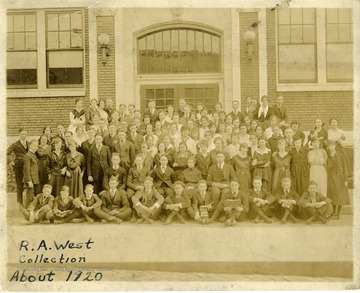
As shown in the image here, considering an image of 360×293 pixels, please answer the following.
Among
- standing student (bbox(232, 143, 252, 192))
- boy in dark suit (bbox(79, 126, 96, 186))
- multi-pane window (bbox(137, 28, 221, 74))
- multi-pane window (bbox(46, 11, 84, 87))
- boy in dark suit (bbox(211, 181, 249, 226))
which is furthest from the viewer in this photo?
multi-pane window (bbox(137, 28, 221, 74))

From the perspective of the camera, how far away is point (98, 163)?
17.3 feet

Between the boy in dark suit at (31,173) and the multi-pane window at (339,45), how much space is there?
11.7 feet

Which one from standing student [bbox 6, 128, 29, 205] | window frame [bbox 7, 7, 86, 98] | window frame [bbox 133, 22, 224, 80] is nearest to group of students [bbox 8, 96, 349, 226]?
standing student [bbox 6, 128, 29, 205]

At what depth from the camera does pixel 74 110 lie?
5.48 metres

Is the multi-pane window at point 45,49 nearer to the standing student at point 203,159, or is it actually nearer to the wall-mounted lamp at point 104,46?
the wall-mounted lamp at point 104,46

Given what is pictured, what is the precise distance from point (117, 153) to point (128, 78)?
940 millimetres

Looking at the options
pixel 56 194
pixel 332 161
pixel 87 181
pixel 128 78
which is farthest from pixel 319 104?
pixel 56 194

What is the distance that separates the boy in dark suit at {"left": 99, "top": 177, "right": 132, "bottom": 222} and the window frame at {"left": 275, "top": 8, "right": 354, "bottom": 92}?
2249 mm

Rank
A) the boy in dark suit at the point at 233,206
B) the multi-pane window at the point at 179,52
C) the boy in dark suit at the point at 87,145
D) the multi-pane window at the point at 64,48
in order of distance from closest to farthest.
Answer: the boy in dark suit at the point at 233,206
the boy in dark suit at the point at 87,145
the multi-pane window at the point at 64,48
the multi-pane window at the point at 179,52

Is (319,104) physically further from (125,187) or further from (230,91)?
(125,187)

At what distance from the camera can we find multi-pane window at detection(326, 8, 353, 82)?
537 centimetres

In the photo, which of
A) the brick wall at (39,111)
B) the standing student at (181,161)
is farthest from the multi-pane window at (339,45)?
the brick wall at (39,111)

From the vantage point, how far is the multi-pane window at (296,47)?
5414mm

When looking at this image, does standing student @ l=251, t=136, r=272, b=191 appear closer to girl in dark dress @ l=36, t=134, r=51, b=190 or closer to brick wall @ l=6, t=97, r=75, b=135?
brick wall @ l=6, t=97, r=75, b=135
